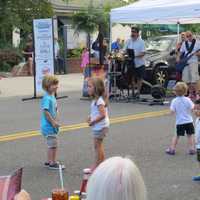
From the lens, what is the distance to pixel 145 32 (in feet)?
115

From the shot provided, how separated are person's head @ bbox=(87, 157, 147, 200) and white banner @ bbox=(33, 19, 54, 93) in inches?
593

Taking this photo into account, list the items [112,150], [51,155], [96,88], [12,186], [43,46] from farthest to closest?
1. [43,46]
2. [112,150]
3. [51,155]
4. [96,88]
5. [12,186]

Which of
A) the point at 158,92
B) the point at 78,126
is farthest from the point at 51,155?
the point at 158,92

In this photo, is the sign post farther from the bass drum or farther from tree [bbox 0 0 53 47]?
tree [bbox 0 0 53 47]

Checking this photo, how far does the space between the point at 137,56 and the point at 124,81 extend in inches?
30.6

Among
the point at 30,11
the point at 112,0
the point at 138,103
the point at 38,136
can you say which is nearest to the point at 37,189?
the point at 38,136

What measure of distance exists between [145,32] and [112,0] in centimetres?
810

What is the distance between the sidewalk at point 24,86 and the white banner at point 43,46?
5.29ft

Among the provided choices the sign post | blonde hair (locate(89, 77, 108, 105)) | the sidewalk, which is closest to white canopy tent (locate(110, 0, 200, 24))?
the sign post

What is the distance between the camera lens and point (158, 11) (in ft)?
53.3

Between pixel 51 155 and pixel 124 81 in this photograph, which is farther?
pixel 124 81

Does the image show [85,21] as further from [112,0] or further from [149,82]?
[149,82]

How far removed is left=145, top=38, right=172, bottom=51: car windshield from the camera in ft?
63.8

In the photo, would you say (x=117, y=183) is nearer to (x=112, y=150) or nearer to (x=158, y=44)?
(x=112, y=150)
